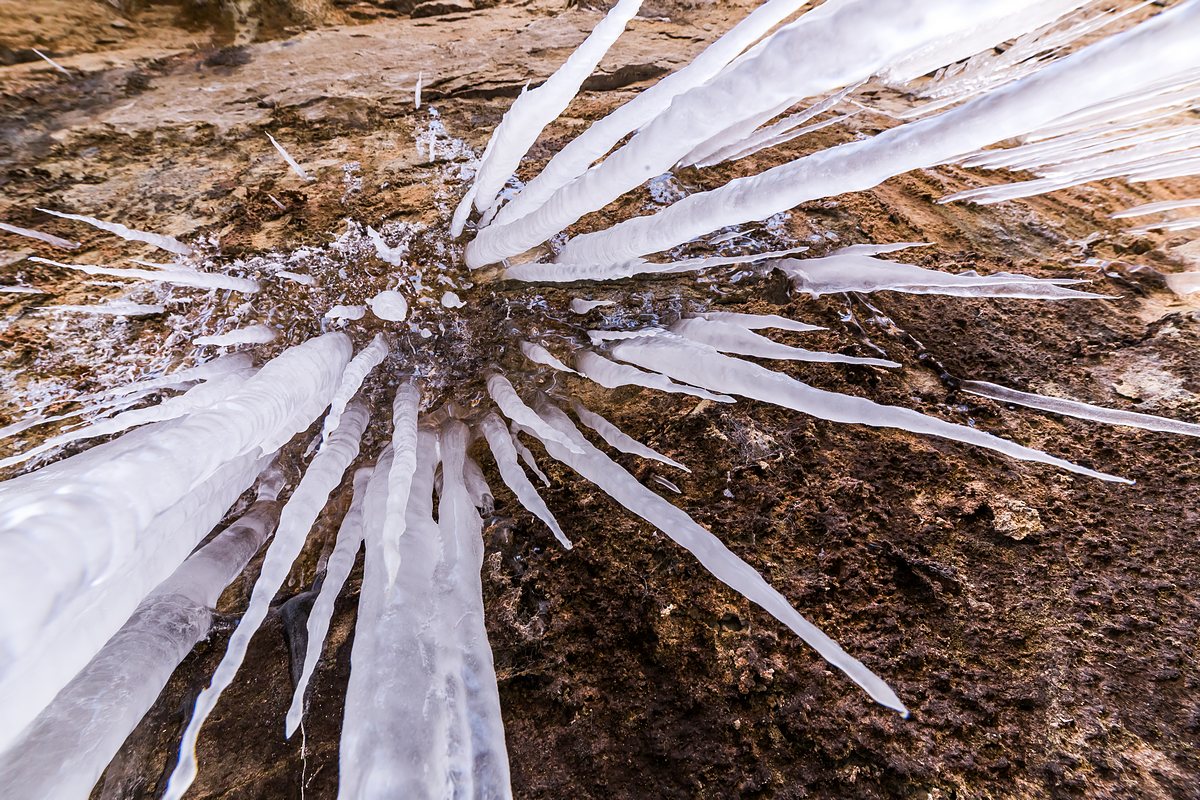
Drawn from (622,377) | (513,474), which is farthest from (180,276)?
(622,377)

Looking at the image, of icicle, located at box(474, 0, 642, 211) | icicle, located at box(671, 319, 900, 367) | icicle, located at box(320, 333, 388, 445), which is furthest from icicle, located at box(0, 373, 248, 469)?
icicle, located at box(671, 319, 900, 367)

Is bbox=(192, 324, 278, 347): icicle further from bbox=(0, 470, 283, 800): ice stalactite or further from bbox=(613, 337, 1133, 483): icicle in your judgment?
bbox=(613, 337, 1133, 483): icicle

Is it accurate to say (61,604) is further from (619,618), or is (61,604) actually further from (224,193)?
(224,193)

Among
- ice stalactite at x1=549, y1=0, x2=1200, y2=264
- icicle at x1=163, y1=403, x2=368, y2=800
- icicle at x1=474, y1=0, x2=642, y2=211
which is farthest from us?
icicle at x1=474, y1=0, x2=642, y2=211

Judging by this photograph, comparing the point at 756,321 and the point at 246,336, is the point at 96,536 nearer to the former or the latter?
the point at 246,336

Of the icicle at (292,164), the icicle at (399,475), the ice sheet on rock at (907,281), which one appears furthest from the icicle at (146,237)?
the ice sheet on rock at (907,281)

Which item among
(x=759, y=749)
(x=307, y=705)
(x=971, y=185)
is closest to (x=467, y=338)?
(x=307, y=705)
